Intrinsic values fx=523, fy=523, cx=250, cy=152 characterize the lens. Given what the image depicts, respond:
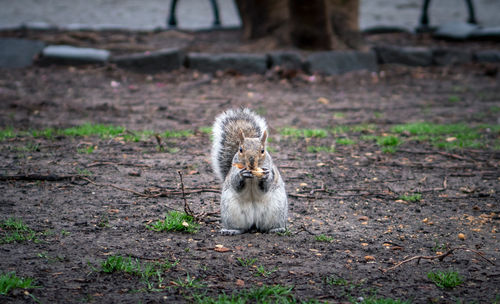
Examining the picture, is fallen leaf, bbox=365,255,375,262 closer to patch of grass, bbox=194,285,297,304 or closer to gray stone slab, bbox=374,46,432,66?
patch of grass, bbox=194,285,297,304

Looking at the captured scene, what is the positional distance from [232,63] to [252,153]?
7212 mm

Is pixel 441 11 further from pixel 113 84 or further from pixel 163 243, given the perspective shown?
pixel 163 243

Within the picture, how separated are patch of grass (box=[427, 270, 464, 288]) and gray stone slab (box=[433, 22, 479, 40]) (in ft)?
36.9

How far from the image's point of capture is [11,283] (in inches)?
112

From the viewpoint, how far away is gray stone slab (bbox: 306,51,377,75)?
10.6 m

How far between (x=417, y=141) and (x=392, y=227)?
288cm

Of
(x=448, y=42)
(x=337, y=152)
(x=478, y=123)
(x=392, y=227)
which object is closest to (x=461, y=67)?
(x=448, y=42)

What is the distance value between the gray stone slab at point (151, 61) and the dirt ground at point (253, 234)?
147cm

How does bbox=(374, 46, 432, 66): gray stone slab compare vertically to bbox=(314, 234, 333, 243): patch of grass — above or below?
above

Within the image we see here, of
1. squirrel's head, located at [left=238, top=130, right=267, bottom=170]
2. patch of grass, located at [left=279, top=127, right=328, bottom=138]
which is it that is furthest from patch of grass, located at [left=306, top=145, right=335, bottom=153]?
squirrel's head, located at [left=238, top=130, right=267, bottom=170]

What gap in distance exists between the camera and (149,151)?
5938 millimetres

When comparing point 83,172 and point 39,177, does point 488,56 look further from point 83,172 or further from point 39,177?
point 39,177

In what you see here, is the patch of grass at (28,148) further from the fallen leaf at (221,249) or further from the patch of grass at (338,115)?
the patch of grass at (338,115)

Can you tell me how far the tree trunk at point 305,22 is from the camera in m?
10.5
